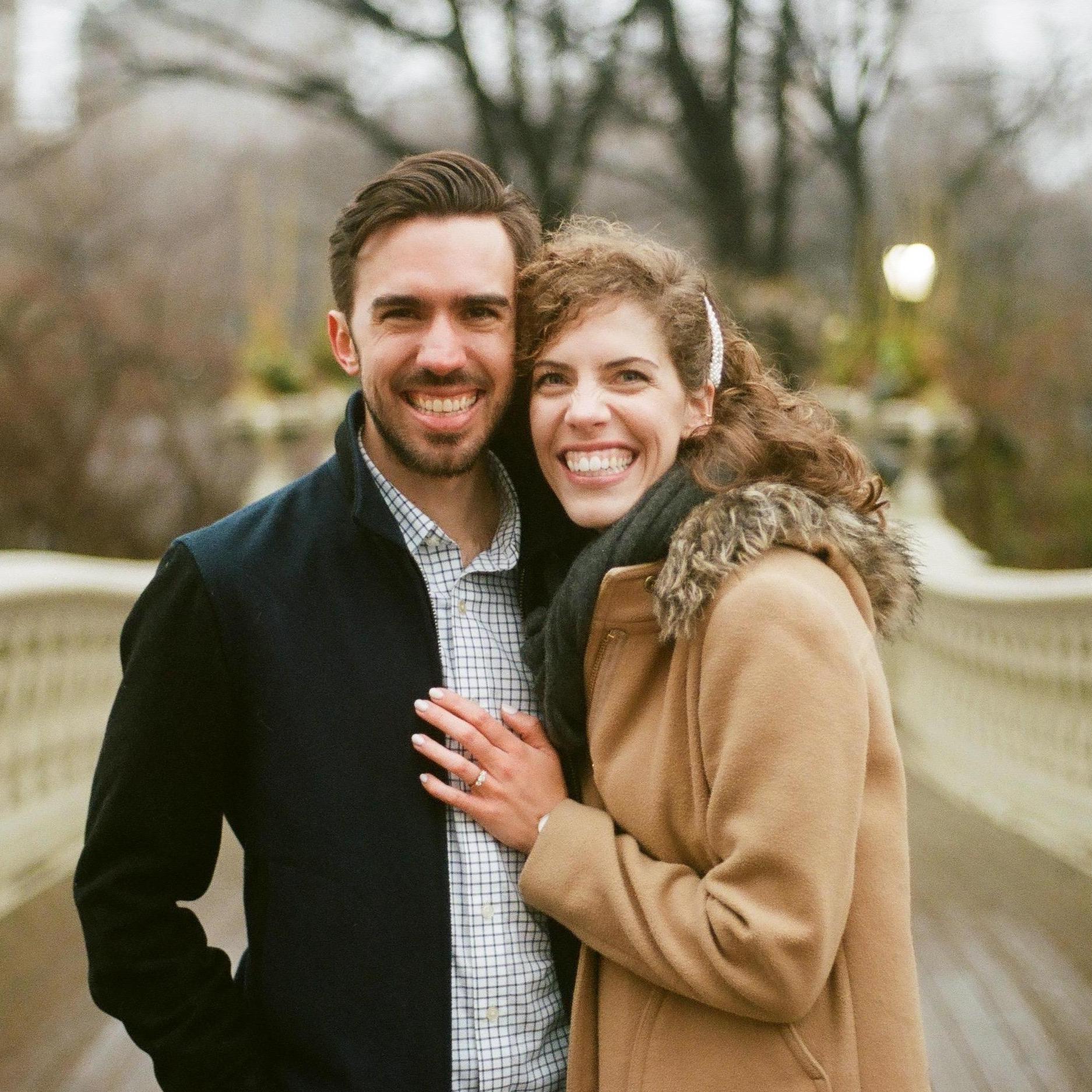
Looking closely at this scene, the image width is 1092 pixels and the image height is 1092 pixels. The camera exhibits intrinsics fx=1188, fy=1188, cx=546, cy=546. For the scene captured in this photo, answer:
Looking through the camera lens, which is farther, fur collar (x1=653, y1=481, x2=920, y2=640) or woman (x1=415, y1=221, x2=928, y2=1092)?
fur collar (x1=653, y1=481, x2=920, y2=640)

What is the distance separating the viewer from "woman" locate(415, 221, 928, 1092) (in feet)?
5.62

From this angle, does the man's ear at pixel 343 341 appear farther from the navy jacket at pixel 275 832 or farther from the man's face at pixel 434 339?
the navy jacket at pixel 275 832

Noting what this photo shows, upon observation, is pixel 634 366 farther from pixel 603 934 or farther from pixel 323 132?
pixel 323 132

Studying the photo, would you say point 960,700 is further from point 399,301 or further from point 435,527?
point 399,301

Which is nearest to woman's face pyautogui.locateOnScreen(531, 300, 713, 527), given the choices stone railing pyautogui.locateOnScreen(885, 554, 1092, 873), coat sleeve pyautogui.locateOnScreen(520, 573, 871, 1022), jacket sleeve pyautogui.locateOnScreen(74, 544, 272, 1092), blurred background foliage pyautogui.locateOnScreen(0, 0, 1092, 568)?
coat sleeve pyautogui.locateOnScreen(520, 573, 871, 1022)

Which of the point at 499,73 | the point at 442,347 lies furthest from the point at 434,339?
the point at 499,73

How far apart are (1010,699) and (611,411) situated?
16.5ft

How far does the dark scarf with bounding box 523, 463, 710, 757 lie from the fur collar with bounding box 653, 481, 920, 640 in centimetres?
6

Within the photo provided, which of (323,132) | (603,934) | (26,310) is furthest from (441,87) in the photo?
(603,934)

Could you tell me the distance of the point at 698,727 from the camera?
1.83 meters

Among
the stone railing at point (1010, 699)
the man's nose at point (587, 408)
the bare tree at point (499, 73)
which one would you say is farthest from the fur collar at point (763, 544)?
the bare tree at point (499, 73)

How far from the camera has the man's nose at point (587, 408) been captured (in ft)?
6.72

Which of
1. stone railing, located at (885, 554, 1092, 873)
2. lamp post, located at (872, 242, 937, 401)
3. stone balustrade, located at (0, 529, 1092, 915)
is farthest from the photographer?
lamp post, located at (872, 242, 937, 401)

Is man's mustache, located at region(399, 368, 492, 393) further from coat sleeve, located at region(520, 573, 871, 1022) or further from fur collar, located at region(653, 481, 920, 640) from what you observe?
coat sleeve, located at region(520, 573, 871, 1022)
